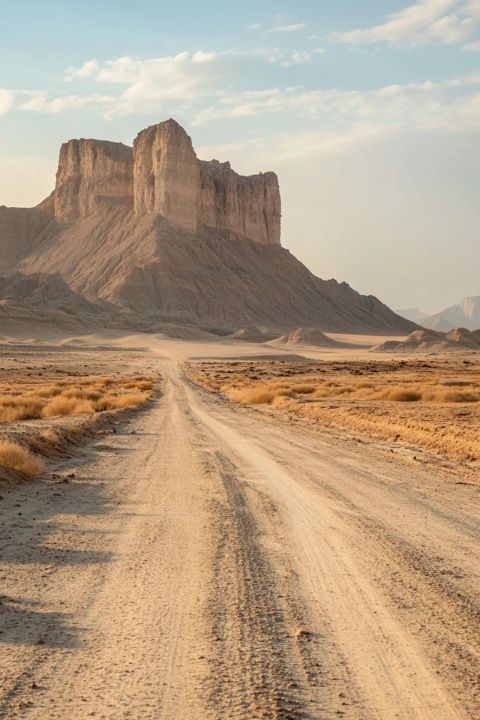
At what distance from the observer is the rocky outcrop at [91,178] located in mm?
186375

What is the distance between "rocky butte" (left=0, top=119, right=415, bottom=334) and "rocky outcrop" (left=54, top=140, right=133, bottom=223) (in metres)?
Result: 0.23

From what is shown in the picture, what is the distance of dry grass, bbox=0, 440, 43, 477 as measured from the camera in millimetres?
12070

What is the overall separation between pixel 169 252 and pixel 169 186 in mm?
15746

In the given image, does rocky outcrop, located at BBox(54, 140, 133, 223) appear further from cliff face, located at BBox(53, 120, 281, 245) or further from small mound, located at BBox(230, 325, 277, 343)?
small mound, located at BBox(230, 325, 277, 343)

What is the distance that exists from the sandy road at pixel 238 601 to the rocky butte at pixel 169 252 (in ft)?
409

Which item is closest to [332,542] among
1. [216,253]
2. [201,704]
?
[201,704]

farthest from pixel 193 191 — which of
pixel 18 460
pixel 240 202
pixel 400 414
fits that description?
pixel 18 460

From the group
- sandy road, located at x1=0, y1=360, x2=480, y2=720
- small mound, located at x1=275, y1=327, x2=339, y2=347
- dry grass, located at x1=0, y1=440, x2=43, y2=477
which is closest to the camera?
sandy road, located at x1=0, y1=360, x2=480, y2=720

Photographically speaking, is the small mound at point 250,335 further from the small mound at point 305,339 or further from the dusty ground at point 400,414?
the dusty ground at point 400,414

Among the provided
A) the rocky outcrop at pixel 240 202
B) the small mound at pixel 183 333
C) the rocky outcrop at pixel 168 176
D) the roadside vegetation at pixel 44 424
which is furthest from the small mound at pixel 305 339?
the roadside vegetation at pixel 44 424

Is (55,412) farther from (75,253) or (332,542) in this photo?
(75,253)

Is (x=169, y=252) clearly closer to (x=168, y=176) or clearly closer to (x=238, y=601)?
(x=168, y=176)

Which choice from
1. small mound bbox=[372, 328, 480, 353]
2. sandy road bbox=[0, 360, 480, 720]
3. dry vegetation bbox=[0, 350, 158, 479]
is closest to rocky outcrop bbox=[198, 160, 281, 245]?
small mound bbox=[372, 328, 480, 353]

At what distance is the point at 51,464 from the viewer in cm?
1420
